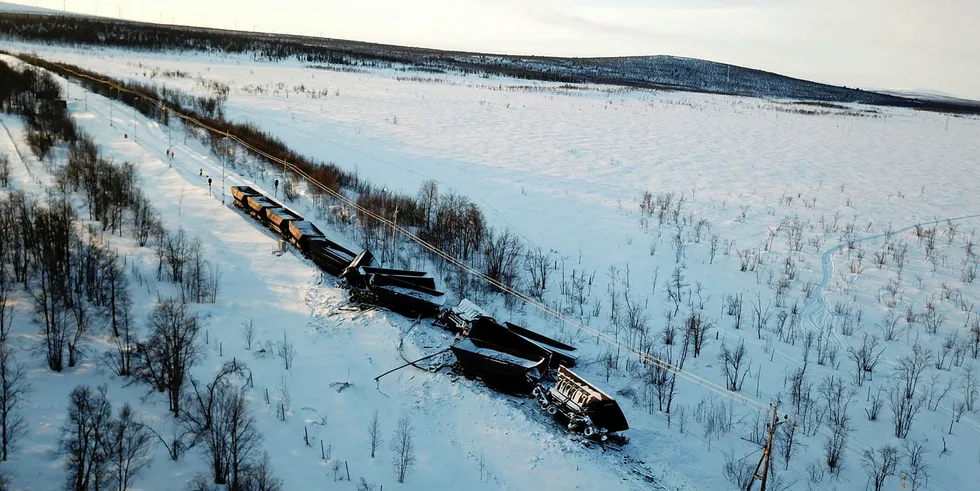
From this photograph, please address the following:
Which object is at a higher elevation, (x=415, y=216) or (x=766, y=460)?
(x=415, y=216)

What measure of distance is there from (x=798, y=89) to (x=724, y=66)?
2037 cm

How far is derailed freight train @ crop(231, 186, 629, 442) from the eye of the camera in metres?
8.28

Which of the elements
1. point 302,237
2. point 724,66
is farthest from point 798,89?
point 302,237

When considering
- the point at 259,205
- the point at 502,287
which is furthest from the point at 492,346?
the point at 259,205

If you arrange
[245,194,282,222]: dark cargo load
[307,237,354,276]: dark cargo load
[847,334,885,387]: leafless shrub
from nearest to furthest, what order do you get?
[847,334,885,387]: leafless shrub < [307,237,354,276]: dark cargo load < [245,194,282,222]: dark cargo load

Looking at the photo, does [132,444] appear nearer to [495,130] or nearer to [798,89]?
[495,130]

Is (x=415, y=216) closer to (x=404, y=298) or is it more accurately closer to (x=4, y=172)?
(x=404, y=298)

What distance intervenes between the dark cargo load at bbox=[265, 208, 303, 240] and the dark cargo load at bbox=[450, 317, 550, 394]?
6767 millimetres

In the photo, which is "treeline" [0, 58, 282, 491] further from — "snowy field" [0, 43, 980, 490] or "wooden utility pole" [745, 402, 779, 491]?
"wooden utility pole" [745, 402, 779, 491]

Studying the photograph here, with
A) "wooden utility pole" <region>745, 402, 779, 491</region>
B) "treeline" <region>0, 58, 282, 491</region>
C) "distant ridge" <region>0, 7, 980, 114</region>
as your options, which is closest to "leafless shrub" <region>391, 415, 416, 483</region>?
"treeline" <region>0, 58, 282, 491</region>

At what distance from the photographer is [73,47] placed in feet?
175

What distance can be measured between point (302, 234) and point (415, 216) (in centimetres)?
368

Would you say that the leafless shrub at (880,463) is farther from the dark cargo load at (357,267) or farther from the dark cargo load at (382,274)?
the dark cargo load at (357,267)

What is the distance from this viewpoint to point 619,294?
43.5 feet
